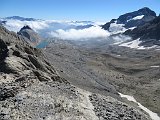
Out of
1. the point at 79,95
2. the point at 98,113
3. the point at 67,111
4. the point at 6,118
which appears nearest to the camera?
the point at 6,118

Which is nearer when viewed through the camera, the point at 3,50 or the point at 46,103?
the point at 46,103

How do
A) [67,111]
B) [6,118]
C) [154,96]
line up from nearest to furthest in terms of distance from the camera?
[6,118]
[67,111]
[154,96]

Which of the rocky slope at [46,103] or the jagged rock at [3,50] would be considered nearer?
the rocky slope at [46,103]

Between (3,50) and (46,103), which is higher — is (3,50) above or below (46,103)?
above

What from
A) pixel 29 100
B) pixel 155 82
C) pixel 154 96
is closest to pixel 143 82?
pixel 155 82

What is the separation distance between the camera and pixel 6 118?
3322cm

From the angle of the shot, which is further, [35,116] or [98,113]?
[98,113]

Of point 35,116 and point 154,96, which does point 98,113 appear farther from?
point 154,96

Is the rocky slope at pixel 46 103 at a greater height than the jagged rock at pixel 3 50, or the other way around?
the jagged rock at pixel 3 50

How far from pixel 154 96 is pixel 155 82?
19951 mm

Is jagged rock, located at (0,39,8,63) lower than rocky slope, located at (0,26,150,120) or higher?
higher

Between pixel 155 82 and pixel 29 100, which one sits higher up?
pixel 29 100

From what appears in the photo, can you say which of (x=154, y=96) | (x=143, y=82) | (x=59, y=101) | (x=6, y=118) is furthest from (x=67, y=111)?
(x=143, y=82)

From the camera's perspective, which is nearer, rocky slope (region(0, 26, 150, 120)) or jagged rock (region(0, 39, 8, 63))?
rocky slope (region(0, 26, 150, 120))
